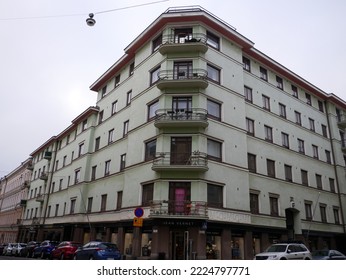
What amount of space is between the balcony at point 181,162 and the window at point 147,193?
2099 mm

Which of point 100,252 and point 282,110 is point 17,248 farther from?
point 282,110

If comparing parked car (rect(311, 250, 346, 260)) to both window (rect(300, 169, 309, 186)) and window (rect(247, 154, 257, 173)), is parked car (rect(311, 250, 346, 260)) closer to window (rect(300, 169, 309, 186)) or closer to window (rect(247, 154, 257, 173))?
window (rect(247, 154, 257, 173))

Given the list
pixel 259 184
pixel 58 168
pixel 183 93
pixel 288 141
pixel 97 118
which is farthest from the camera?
pixel 58 168

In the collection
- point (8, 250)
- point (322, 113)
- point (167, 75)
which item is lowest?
point (8, 250)

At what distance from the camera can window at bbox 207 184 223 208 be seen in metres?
22.6

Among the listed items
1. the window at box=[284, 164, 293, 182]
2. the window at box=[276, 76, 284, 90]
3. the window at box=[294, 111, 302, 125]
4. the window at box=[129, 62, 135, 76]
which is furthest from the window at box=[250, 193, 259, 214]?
the window at box=[129, 62, 135, 76]

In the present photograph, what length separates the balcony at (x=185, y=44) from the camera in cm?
2505

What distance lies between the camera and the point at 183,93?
2462cm

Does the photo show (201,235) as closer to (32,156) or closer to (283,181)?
(283,181)

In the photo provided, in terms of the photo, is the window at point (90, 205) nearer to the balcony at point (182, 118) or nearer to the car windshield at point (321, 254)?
the balcony at point (182, 118)

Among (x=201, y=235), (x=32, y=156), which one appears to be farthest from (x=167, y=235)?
(x=32, y=156)

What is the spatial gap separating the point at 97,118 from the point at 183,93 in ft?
54.4

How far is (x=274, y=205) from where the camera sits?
28000mm

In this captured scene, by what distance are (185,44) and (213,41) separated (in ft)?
12.5
